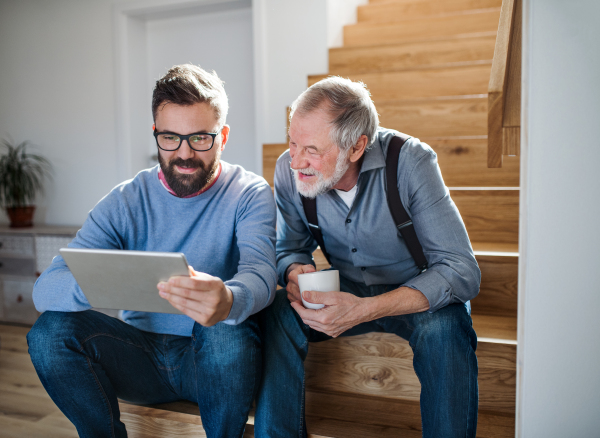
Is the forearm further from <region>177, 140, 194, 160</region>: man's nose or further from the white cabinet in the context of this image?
the white cabinet

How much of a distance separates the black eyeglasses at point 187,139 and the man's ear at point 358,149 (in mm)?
370

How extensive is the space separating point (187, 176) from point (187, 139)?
10cm

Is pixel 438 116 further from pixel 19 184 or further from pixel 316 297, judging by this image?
pixel 19 184

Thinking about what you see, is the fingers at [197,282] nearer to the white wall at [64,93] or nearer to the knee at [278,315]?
the knee at [278,315]

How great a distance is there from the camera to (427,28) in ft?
8.68

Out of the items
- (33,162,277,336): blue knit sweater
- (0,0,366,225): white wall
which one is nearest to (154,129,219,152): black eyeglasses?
(33,162,277,336): blue knit sweater

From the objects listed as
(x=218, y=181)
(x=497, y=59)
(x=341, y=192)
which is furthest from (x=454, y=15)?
(x=218, y=181)

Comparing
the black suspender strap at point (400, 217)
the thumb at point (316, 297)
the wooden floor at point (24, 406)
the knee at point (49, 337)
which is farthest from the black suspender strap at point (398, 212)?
the wooden floor at point (24, 406)

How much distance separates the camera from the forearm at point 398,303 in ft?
3.63

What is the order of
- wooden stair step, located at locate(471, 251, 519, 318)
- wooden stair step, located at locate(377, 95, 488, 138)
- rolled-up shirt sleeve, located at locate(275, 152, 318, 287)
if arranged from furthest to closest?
1. wooden stair step, located at locate(377, 95, 488, 138)
2. wooden stair step, located at locate(471, 251, 519, 318)
3. rolled-up shirt sleeve, located at locate(275, 152, 318, 287)

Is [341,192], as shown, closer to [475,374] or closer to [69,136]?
[475,374]

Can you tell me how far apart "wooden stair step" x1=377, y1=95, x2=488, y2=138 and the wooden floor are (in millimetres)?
1725

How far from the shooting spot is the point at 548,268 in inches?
27.0

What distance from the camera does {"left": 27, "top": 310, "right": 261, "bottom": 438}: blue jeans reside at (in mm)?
A: 1071
